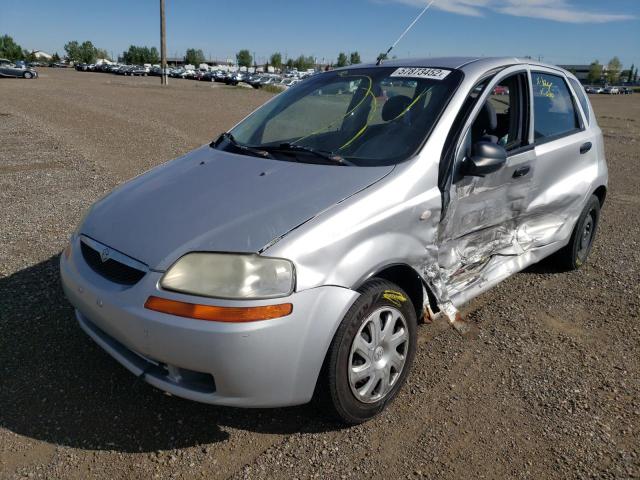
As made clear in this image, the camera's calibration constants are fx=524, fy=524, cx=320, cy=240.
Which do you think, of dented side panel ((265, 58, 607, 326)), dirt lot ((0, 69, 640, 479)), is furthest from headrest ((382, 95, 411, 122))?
dirt lot ((0, 69, 640, 479))

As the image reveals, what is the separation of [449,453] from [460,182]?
4.71 feet

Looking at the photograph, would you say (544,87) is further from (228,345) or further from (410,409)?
(228,345)

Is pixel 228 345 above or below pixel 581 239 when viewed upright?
above

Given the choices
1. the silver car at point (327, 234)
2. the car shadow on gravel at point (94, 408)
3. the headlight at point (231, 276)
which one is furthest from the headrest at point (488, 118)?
the car shadow on gravel at point (94, 408)

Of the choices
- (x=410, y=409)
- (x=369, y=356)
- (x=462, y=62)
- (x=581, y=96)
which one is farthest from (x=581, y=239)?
(x=369, y=356)

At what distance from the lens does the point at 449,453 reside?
8.09 ft

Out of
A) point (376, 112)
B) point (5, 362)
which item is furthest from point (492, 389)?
point (5, 362)

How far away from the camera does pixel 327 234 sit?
230 cm

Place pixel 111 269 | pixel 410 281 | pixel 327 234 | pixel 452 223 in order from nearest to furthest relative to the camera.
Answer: pixel 327 234 < pixel 111 269 < pixel 410 281 < pixel 452 223

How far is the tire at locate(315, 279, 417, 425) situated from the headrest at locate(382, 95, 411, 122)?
115 centimetres

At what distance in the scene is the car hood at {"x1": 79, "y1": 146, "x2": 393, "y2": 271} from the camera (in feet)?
7.60

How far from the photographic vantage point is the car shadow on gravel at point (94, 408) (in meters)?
2.53

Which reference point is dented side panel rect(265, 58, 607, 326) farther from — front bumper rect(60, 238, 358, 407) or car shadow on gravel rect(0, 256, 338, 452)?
car shadow on gravel rect(0, 256, 338, 452)

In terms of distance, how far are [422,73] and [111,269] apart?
2208 mm
